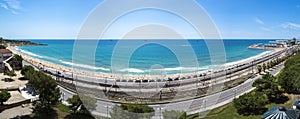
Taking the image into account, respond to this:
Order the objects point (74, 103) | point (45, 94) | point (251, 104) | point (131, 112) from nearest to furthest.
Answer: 1. point (131, 112)
2. point (251, 104)
3. point (74, 103)
4. point (45, 94)

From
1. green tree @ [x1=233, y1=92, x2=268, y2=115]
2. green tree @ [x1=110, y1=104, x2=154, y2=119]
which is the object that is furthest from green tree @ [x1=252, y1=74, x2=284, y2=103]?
green tree @ [x1=110, y1=104, x2=154, y2=119]

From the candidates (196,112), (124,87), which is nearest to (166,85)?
(124,87)

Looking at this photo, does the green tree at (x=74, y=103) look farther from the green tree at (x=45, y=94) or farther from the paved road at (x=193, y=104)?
the green tree at (x=45, y=94)

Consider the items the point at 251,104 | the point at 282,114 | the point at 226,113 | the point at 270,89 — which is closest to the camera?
the point at 282,114

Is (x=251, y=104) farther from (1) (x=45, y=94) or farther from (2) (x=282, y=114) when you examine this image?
(1) (x=45, y=94)

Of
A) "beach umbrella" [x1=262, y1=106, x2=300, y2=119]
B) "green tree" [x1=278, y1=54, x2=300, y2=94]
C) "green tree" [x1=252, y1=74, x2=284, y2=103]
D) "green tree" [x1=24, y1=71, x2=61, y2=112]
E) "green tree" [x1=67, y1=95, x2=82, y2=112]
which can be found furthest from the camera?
"green tree" [x1=252, y1=74, x2=284, y2=103]

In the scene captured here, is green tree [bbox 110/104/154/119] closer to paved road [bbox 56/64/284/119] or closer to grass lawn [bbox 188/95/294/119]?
paved road [bbox 56/64/284/119]

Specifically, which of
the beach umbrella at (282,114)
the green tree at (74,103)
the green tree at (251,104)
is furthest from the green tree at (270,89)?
the green tree at (74,103)

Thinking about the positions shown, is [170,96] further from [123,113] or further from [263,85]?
[123,113]

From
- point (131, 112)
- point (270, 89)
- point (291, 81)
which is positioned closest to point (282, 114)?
point (131, 112)
